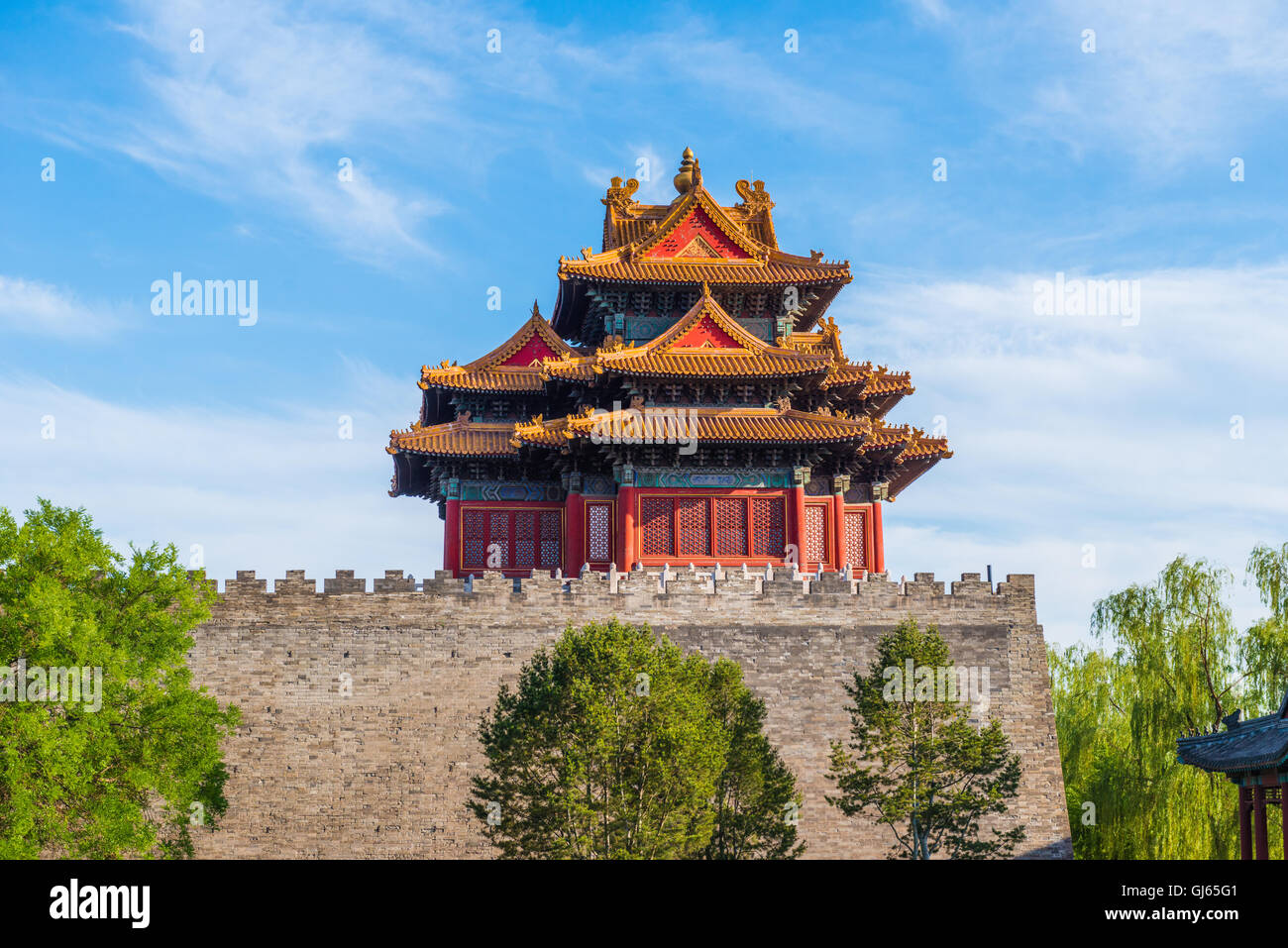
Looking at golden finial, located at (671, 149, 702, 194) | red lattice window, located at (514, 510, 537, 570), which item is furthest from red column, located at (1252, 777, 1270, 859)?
golden finial, located at (671, 149, 702, 194)

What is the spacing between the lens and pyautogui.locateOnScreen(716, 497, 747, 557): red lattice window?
29250 millimetres

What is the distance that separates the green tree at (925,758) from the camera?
860 inches

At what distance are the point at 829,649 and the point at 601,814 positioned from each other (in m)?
6.99

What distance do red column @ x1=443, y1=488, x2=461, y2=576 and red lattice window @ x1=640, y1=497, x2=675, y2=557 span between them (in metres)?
4.46

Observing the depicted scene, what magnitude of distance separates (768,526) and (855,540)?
3.47m

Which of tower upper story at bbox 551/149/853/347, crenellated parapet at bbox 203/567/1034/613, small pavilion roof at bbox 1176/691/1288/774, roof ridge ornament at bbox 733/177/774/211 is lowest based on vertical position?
small pavilion roof at bbox 1176/691/1288/774

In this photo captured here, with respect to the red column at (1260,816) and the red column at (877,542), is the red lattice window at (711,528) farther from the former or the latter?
the red column at (1260,816)

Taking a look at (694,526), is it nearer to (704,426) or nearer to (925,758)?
(704,426)

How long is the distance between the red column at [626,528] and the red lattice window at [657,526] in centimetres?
28

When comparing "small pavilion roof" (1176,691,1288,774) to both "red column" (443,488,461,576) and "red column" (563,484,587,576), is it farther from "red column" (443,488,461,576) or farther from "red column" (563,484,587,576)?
"red column" (443,488,461,576)

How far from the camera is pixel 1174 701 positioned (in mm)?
27594

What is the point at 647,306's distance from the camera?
32.7m
